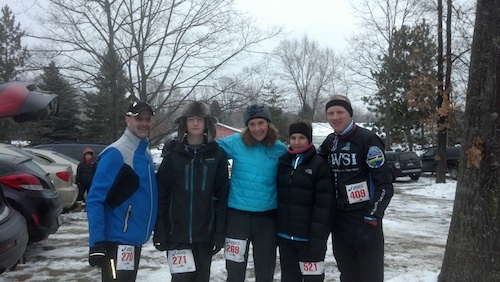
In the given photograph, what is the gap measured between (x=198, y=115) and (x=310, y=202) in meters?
1.13

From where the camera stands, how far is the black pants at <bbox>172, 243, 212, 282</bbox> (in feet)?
11.6

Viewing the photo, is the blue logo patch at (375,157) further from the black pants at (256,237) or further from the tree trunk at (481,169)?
the tree trunk at (481,169)

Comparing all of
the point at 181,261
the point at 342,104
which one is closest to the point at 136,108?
the point at 181,261

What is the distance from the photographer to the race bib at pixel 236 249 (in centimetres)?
367


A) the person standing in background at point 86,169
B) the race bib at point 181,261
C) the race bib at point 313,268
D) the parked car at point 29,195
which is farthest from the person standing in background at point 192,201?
the person standing in background at point 86,169

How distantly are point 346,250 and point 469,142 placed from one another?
162cm

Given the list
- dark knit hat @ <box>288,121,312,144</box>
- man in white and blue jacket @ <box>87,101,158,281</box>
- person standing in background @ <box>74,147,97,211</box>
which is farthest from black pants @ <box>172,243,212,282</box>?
person standing in background @ <box>74,147,97,211</box>

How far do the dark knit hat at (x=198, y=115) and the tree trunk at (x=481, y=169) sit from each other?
2.33 m

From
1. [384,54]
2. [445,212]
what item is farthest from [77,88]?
[384,54]

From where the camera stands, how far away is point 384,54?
36.5 m

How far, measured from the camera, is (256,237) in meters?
3.73

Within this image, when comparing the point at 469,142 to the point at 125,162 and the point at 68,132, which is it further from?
the point at 68,132

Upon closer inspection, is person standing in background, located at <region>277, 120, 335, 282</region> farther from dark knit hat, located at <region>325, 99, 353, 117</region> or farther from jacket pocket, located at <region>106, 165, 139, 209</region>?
jacket pocket, located at <region>106, 165, 139, 209</region>

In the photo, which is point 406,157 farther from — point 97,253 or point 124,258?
point 97,253
